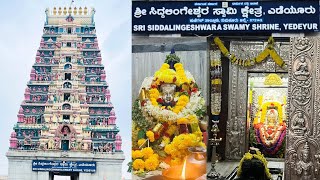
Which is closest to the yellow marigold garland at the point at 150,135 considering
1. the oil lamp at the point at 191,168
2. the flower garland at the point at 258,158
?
the oil lamp at the point at 191,168

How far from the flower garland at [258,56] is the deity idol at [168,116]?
41cm

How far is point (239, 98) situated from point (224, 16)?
0.79 m

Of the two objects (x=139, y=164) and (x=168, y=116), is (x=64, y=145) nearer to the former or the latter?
(x=139, y=164)

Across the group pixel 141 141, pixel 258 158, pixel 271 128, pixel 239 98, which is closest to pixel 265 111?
pixel 271 128

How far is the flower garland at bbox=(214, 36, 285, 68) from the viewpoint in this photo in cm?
647

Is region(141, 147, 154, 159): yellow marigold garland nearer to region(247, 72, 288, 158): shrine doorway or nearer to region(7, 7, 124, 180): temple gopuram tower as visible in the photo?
region(247, 72, 288, 158): shrine doorway

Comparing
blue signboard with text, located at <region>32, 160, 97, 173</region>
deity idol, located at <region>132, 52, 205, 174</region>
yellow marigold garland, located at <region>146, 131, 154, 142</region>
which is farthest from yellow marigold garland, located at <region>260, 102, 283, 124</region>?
blue signboard with text, located at <region>32, 160, 97, 173</region>

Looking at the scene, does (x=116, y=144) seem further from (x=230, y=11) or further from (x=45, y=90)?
(x=230, y=11)

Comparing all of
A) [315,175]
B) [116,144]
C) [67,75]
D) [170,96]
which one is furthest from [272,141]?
[67,75]

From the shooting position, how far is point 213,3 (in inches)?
258

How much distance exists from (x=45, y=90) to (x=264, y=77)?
288 cm

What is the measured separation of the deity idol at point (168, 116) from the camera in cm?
664

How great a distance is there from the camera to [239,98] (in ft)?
21.7

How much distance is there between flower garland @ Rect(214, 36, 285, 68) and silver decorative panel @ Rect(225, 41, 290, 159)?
0.13ft
